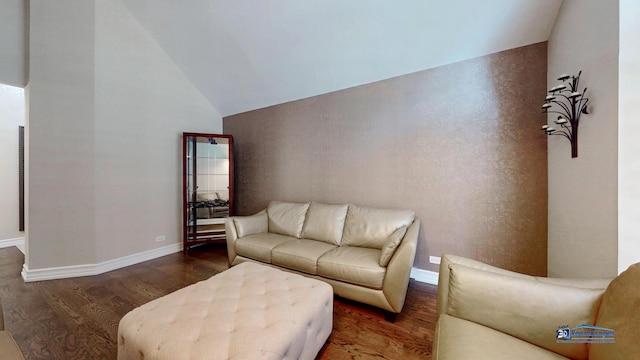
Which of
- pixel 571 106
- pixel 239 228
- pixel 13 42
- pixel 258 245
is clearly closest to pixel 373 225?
pixel 258 245

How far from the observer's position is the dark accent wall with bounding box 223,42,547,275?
2.05 m

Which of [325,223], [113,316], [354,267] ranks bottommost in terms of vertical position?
[113,316]

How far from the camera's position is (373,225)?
7.98 ft

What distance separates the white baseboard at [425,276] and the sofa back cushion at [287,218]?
1407 mm

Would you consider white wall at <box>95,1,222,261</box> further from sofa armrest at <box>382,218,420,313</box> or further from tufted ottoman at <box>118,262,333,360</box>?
sofa armrest at <box>382,218,420,313</box>

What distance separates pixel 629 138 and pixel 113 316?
11.6 feet

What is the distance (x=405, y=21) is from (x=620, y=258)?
222 cm

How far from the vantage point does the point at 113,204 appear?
9.42 ft

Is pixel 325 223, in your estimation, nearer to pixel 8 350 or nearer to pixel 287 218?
pixel 287 218

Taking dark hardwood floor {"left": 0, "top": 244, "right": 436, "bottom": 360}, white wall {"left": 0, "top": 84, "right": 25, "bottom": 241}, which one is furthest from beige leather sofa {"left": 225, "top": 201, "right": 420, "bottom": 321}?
white wall {"left": 0, "top": 84, "right": 25, "bottom": 241}

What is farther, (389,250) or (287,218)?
(287,218)

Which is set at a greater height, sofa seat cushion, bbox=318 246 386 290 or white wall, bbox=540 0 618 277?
white wall, bbox=540 0 618 277

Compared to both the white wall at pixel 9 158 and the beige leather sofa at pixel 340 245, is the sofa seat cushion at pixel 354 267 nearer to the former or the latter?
the beige leather sofa at pixel 340 245

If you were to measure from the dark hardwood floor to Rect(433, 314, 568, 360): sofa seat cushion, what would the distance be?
1.95 ft
